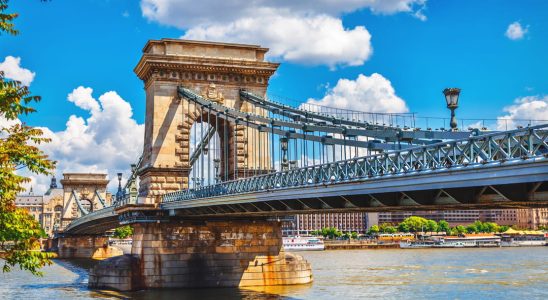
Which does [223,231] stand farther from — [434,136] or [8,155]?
[8,155]

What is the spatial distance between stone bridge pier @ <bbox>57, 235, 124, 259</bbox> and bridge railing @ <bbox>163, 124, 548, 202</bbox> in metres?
83.0

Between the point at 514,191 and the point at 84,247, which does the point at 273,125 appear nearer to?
the point at 514,191

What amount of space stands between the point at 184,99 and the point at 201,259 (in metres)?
13.7

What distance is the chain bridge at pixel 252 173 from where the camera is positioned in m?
23.0

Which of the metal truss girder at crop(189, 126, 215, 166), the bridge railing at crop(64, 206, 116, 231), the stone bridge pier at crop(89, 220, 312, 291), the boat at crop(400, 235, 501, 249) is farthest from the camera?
the boat at crop(400, 235, 501, 249)

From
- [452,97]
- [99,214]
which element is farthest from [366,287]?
[99,214]

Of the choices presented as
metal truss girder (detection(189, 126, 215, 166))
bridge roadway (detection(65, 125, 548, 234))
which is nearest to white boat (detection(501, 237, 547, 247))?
metal truss girder (detection(189, 126, 215, 166))

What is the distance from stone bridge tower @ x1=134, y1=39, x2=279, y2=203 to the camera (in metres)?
56.6

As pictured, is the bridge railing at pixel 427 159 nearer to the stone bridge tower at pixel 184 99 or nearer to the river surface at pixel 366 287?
the river surface at pixel 366 287

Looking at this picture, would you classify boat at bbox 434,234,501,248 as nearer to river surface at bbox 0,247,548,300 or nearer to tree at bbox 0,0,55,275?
river surface at bbox 0,247,548,300

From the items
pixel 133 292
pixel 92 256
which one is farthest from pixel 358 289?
pixel 92 256

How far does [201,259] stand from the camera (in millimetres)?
49938

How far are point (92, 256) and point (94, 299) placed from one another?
73.7 meters

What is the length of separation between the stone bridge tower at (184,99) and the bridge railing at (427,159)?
18729 mm
